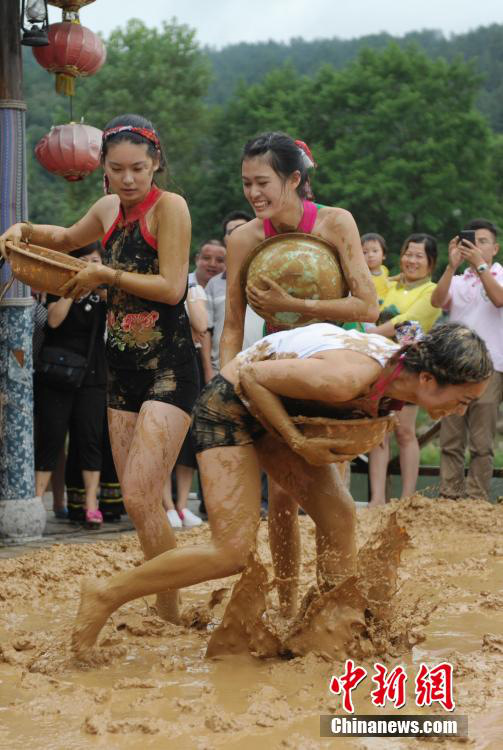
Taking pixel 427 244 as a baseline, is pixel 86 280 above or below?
below

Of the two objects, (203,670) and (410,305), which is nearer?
(203,670)

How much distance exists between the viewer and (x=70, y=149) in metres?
8.55

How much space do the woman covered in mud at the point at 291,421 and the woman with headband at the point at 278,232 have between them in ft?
0.93

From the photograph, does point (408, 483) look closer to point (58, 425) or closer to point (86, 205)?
point (58, 425)

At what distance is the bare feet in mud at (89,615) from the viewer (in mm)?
4457

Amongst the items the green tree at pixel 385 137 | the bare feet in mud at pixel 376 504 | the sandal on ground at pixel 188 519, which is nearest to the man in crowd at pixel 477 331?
the bare feet in mud at pixel 376 504

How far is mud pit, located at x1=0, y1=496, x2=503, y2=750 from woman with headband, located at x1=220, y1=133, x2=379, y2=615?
0.41 m

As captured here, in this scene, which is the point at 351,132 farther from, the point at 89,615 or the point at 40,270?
the point at 89,615

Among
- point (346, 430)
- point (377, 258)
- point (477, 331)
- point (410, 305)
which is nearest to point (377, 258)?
point (377, 258)

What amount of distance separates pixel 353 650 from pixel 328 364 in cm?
130

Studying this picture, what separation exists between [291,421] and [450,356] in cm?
64

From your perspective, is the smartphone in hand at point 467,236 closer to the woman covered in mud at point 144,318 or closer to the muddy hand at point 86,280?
the woman covered in mud at point 144,318

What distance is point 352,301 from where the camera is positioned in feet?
15.9

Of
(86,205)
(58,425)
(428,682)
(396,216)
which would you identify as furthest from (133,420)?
(86,205)
